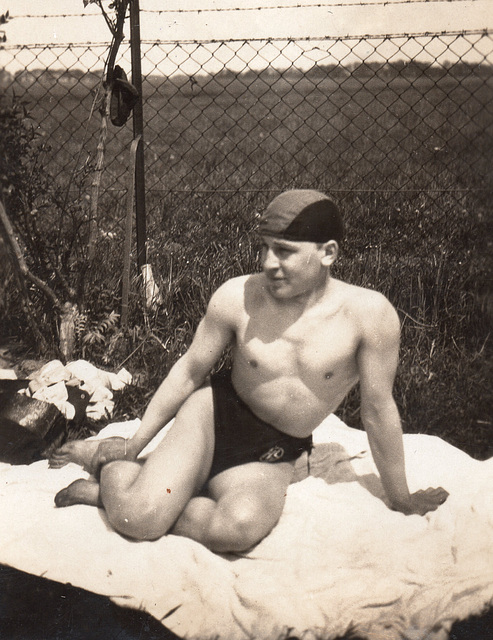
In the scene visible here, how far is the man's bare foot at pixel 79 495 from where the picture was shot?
1884mm

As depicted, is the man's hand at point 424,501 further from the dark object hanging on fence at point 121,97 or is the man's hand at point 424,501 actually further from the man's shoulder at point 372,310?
the dark object hanging on fence at point 121,97

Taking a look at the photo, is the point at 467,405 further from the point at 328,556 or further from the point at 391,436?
the point at 328,556

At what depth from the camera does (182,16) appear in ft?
6.67

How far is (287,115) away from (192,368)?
5.95 feet

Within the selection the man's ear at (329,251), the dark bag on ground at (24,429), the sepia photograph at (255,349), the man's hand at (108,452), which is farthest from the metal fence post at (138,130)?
the man's ear at (329,251)

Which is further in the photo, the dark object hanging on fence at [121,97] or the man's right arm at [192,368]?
the dark object hanging on fence at [121,97]

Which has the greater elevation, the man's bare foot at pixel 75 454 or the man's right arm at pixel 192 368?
the man's right arm at pixel 192 368

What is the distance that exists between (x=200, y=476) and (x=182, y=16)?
1297 mm

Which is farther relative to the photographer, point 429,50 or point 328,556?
point 429,50

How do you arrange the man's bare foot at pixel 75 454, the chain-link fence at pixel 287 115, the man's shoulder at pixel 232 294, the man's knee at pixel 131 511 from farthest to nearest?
the chain-link fence at pixel 287 115, the man's bare foot at pixel 75 454, the man's shoulder at pixel 232 294, the man's knee at pixel 131 511

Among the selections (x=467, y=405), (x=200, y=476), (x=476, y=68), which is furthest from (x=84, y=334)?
(x=476, y=68)

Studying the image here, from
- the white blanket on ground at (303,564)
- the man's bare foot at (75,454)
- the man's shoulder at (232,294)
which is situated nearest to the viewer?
the white blanket on ground at (303,564)

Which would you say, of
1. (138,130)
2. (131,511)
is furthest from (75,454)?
(138,130)

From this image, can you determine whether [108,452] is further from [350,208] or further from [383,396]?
[350,208]
